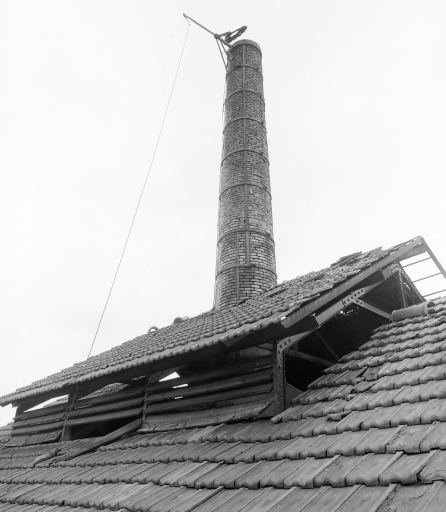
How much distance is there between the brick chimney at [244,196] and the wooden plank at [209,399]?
4183mm

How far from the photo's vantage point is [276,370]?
459cm

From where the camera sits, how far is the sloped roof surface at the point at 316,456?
2549 millimetres

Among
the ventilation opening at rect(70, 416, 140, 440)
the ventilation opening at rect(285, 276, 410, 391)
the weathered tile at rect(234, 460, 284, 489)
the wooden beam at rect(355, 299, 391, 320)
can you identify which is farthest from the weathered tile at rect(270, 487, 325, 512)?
the ventilation opening at rect(70, 416, 140, 440)

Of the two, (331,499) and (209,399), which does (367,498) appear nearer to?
(331,499)

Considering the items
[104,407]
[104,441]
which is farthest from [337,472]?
[104,407]

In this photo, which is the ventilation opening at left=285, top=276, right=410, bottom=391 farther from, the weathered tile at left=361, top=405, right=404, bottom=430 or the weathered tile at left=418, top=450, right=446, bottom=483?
the weathered tile at left=418, top=450, right=446, bottom=483

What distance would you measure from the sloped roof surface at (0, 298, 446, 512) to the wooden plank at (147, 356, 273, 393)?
0.55 metres

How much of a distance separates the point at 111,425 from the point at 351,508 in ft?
22.0

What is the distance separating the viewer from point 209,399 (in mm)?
5176

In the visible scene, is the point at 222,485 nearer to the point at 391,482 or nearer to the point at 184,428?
the point at 391,482

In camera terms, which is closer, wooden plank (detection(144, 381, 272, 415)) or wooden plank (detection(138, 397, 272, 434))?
wooden plank (detection(138, 397, 272, 434))

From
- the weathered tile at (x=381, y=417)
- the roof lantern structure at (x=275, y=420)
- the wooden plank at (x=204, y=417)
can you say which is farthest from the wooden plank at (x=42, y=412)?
the weathered tile at (x=381, y=417)

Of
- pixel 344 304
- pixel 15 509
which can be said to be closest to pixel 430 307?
pixel 344 304

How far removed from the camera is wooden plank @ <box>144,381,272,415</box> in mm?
4668
